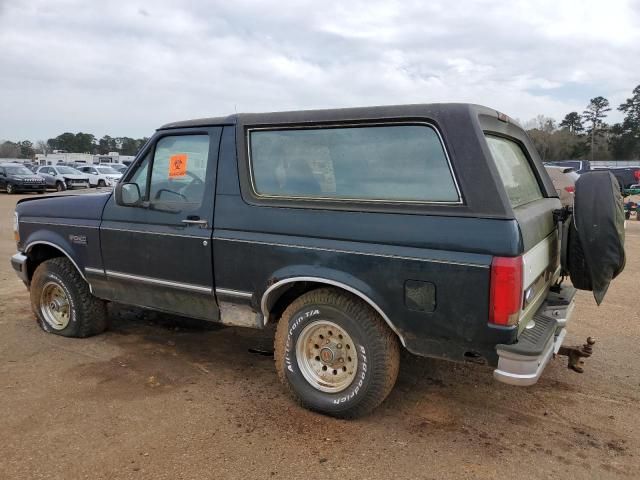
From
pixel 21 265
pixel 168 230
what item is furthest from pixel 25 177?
pixel 168 230

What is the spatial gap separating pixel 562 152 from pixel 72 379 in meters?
69.7

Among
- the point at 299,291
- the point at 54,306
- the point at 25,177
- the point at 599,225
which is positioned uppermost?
the point at 599,225

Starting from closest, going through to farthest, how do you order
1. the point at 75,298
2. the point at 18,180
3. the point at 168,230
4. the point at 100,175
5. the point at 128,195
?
the point at 168,230, the point at 128,195, the point at 75,298, the point at 18,180, the point at 100,175

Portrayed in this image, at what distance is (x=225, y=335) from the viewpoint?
5.10 meters

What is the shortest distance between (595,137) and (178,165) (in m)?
77.1

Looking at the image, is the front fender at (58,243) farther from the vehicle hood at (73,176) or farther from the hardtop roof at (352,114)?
the vehicle hood at (73,176)

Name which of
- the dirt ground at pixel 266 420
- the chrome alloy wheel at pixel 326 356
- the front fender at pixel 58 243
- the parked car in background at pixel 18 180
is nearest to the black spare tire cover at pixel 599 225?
the dirt ground at pixel 266 420

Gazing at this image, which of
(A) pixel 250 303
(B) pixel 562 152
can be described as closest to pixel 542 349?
(A) pixel 250 303

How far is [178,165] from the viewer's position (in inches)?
160

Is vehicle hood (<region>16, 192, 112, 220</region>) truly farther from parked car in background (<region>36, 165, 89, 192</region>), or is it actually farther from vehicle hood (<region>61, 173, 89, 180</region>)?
vehicle hood (<region>61, 173, 89, 180</region>)

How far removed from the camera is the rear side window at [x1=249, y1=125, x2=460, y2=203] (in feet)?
10.1

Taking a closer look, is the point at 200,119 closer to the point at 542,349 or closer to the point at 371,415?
the point at 371,415

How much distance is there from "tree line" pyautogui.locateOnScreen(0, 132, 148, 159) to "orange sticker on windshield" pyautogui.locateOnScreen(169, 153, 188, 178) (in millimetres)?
92130

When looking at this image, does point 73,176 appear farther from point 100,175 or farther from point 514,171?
point 514,171
